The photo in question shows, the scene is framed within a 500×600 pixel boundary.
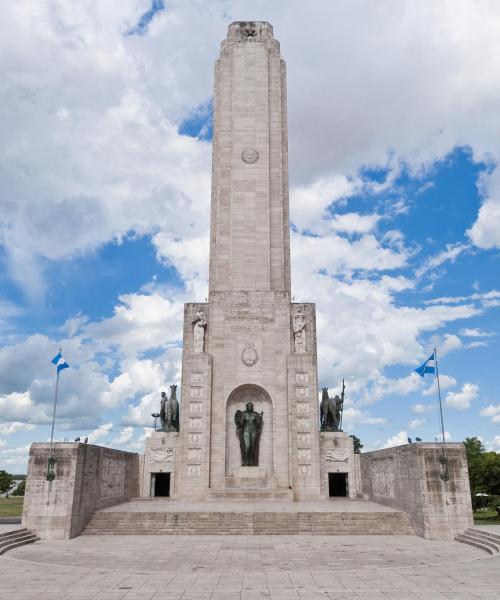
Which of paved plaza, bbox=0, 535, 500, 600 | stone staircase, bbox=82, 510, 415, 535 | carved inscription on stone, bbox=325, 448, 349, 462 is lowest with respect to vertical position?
paved plaza, bbox=0, 535, 500, 600

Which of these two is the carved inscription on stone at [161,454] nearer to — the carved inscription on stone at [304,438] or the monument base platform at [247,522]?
the carved inscription on stone at [304,438]

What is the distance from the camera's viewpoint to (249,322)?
29375 millimetres

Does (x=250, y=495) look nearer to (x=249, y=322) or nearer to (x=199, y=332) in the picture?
(x=199, y=332)

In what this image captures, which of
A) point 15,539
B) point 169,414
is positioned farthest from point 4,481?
point 15,539

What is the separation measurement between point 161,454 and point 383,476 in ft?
36.4

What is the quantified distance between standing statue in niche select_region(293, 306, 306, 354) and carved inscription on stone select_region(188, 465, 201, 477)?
781cm

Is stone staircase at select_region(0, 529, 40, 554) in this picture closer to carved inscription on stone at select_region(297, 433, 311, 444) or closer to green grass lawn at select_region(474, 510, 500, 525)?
carved inscription on stone at select_region(297, 433, 311, 444)

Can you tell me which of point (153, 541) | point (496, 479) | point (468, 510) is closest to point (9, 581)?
point (153, 541)

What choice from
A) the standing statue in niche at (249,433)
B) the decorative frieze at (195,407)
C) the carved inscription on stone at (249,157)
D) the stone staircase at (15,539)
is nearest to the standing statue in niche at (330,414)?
the standing statue in niche at (249,433)

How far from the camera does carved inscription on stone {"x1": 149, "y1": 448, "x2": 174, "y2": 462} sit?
91.0ft

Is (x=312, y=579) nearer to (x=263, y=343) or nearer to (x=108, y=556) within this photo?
(x=108, y=556)

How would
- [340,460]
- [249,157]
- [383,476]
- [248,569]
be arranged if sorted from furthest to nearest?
[249,157] → [340,460] → [383,476] → [248,569]

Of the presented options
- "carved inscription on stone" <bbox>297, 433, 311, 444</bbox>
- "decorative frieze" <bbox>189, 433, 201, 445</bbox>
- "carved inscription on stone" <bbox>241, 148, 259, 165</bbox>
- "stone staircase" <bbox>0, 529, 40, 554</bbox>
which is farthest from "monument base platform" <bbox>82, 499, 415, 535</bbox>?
"carved inscription on stone" <bbox>241, 148, 259, 165</bbox>

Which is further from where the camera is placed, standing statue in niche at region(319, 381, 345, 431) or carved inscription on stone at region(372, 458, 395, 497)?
standing statue in niche at region(319, 381, 345, 431)
